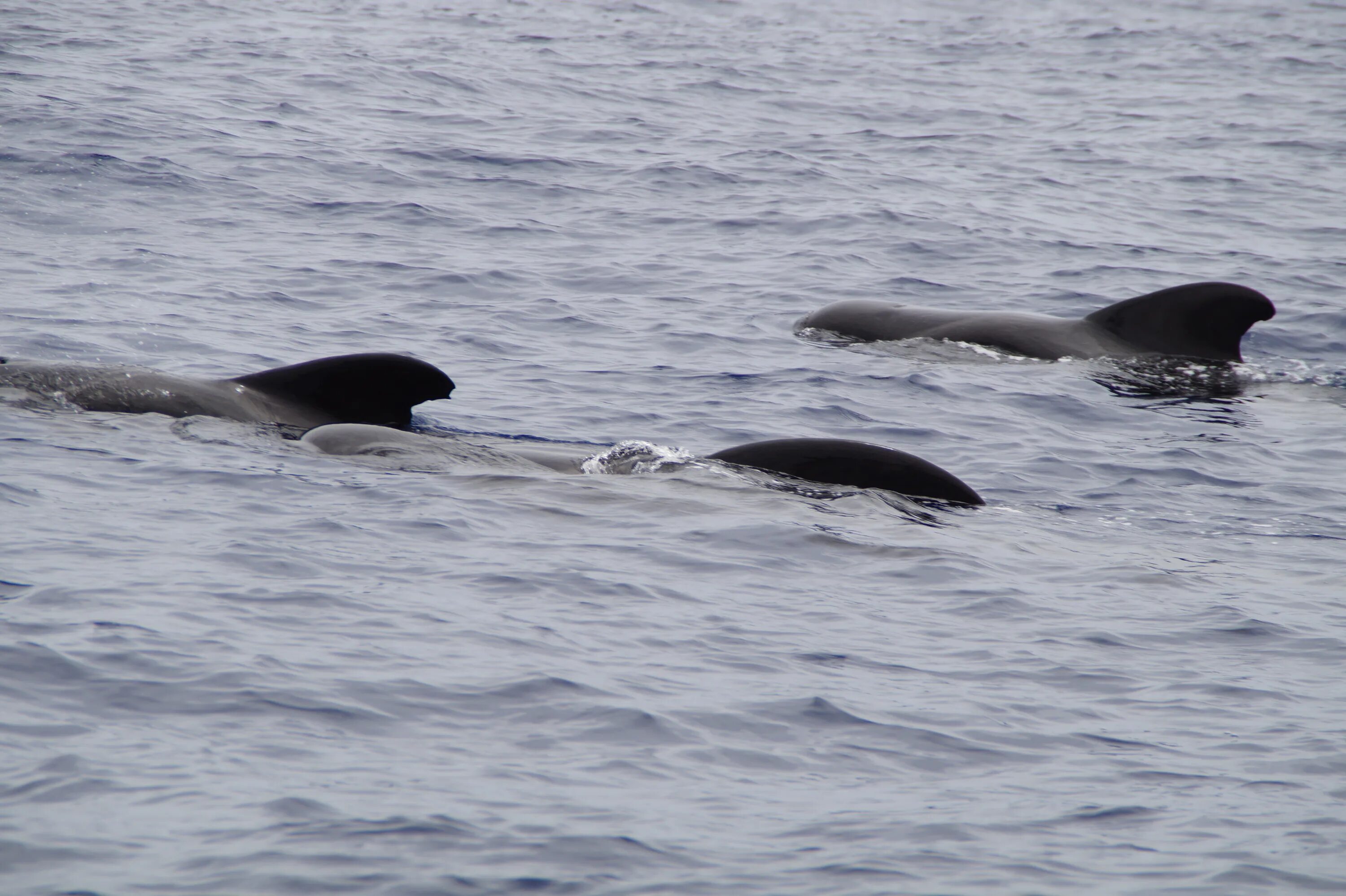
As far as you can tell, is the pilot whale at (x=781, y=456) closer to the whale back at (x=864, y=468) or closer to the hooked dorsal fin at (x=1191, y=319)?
the whale back at (x=864, y=468)

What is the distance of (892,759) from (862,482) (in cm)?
349

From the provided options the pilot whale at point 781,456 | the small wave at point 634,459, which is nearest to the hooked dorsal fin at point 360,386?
the pilot whale at point 781,456

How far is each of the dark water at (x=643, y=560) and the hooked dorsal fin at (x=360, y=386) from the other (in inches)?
22.6

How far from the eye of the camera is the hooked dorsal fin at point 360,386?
10.4 metres

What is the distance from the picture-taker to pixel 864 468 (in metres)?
9.41

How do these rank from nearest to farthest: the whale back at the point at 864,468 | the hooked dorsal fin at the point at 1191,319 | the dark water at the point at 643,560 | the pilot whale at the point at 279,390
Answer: the dark water at the point at 643,560
the whale back at the point at 864,468
the pilot whale at the point at 279,390
the hooked dorsal fin at the point at 1191,319

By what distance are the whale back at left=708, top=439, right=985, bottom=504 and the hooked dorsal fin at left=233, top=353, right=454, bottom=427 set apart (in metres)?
2.36

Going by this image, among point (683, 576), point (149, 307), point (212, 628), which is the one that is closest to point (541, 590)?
point (683, 576)

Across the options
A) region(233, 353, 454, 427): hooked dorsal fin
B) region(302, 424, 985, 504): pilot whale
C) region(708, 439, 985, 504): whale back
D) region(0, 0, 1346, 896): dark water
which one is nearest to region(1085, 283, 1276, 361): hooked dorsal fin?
region(0, 0, 1346, 896): dark water

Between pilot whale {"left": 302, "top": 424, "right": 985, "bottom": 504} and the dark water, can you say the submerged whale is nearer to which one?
the dark water

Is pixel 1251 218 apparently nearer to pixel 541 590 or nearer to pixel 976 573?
pixel 976 573

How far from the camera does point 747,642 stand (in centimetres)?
720

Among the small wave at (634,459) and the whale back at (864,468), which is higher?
the whale back at (864,468)

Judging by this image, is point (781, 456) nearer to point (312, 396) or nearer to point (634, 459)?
point (634, 459)
